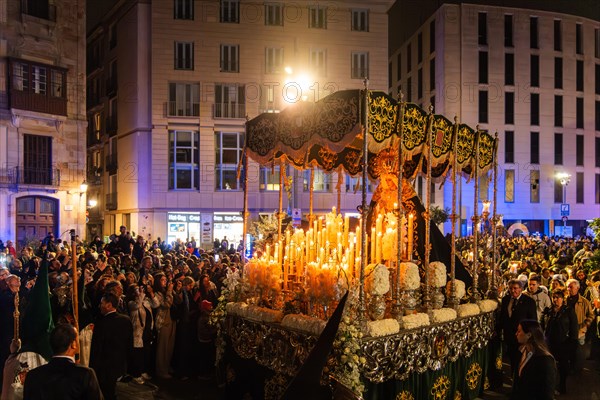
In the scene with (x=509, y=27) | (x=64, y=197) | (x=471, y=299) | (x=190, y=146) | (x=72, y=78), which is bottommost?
(x=471, y=299)

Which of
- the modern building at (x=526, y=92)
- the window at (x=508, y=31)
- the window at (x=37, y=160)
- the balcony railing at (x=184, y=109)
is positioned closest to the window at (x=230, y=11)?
the balcony railing at (x=184, y=109)

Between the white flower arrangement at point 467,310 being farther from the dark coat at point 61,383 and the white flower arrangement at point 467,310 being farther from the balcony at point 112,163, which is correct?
the balcony at point 112,163

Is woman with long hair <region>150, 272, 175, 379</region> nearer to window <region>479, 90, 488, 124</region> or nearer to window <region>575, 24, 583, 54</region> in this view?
window <region>479, 90, 488, 124</region>

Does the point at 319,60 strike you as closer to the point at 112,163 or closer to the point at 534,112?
the point at 112,163

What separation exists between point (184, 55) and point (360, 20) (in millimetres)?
11421

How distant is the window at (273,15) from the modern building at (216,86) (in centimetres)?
7

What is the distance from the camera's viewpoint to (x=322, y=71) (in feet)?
119

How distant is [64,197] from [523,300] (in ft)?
84.3

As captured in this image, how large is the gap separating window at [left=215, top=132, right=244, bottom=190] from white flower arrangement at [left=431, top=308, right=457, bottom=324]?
1062 inches

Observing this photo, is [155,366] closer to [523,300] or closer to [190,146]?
[523,300]

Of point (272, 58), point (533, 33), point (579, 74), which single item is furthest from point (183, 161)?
point (579, 74)

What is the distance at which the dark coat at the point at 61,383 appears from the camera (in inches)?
177

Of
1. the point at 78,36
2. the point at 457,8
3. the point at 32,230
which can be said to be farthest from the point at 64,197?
the point at 457,8

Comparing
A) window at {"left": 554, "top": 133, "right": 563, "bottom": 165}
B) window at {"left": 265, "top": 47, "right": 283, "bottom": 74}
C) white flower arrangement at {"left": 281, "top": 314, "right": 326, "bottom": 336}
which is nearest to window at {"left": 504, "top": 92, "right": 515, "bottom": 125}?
window at {"left": 554, "top": 133, "right": 563, "bottom": 165}
